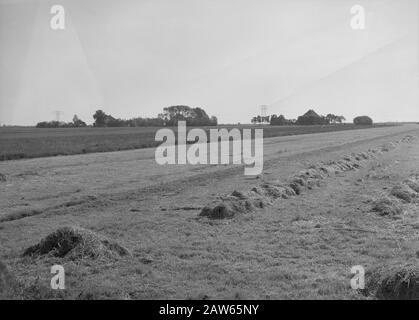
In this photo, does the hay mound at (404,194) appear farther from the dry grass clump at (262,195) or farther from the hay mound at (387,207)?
the dry grass clump at (262,195)

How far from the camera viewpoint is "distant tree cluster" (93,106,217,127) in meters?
116

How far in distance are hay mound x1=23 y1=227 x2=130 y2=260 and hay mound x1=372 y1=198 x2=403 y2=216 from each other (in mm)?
7893

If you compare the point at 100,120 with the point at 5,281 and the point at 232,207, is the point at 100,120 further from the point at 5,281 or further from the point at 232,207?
the point at 5,281

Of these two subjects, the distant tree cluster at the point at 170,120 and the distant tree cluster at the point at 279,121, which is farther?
the distant tree cluster at the point at 279,121

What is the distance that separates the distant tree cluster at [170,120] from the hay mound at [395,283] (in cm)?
10891

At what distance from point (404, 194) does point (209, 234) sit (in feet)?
25.7

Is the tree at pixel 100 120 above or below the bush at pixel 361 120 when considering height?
below

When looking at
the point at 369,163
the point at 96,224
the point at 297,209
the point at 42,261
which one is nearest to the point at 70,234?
the point at 42,261

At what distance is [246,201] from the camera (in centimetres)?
1495

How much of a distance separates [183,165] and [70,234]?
19.9 metres

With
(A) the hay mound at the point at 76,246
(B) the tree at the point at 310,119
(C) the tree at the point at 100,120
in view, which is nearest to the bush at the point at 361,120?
(B) the tree at the point at 310,119

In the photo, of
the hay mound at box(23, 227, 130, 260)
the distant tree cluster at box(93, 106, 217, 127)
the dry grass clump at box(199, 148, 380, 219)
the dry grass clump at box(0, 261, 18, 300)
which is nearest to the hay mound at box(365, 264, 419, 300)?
the hay mound at box(23, 227, 130, 260)

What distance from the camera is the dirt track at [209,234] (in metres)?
8.34
